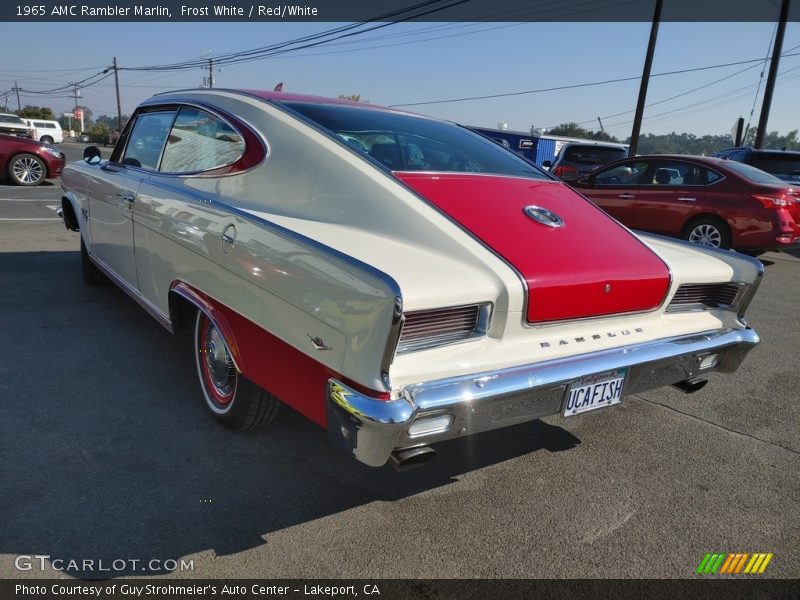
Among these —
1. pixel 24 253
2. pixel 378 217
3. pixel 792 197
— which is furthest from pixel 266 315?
pixel 792 197

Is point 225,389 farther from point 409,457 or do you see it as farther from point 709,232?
point 709,232

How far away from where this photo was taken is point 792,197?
755 cm

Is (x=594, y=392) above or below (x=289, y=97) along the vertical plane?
below

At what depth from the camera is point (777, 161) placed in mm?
10367

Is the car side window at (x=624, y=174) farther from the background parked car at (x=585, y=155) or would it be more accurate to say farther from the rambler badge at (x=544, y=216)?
the rambler badge at (x=544, y=216)

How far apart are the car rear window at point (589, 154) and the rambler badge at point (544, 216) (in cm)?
1112

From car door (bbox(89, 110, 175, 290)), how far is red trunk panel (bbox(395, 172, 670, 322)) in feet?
6.37

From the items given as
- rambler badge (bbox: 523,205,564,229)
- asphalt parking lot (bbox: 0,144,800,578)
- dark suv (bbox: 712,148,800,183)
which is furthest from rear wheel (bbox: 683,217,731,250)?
rambler badge (bbox: 523,205,564,229)

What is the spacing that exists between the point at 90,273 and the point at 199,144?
2884mm

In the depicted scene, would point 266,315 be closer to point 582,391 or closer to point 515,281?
point 515,281

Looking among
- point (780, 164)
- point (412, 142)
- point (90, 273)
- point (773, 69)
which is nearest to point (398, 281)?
point (412, 142)

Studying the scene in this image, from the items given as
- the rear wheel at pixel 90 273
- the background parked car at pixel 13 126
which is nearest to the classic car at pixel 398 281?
the rear wheel at pixel 90 273

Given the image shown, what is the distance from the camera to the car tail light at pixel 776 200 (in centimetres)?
749

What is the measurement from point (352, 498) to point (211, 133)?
6.52ft
